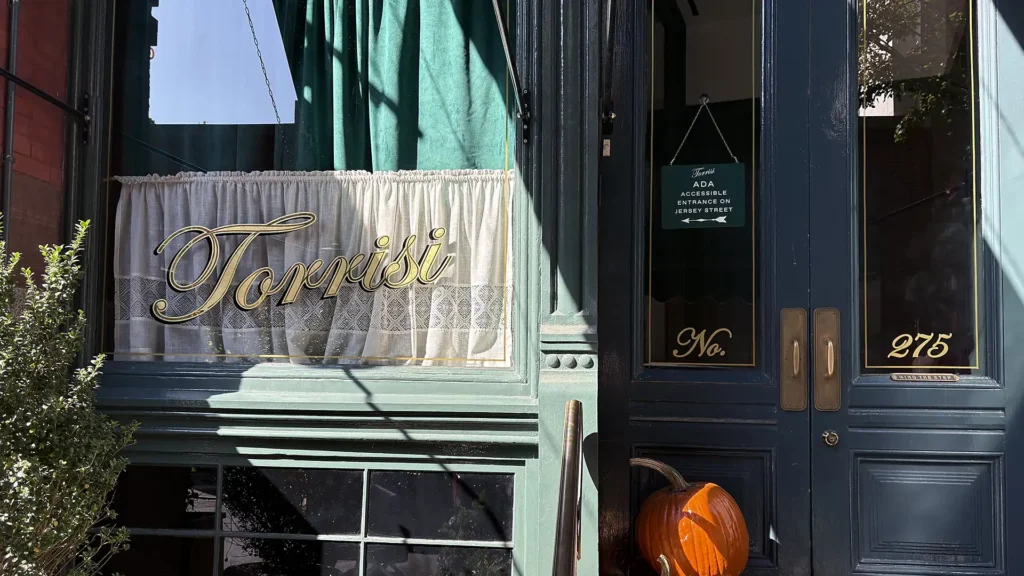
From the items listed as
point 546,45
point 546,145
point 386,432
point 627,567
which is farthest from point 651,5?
point 627,567

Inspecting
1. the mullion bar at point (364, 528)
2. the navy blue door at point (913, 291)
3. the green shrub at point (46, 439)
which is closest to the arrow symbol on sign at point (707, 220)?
the navy blue door at point (913, 291)

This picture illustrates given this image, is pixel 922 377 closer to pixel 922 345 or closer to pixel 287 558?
pixel 922 345

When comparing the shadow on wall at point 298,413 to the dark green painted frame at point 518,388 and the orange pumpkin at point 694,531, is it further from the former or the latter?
the orange pumpkin at point 694,531

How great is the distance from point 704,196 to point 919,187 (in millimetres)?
949

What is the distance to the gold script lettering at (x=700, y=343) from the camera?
3.85 m

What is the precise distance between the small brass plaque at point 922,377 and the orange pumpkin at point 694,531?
951 mm

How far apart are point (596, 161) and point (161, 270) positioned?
215 cm

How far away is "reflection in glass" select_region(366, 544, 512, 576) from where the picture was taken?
364 centimetres

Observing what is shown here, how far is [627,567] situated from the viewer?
3.71m

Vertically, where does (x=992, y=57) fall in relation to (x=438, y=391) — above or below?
above

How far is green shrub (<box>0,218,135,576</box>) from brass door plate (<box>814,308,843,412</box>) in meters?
2.95

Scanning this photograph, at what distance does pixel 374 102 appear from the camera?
3.96 metres

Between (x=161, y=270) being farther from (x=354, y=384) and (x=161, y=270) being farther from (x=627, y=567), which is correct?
(x=627, y=567)

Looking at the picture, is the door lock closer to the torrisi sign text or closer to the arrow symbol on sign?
the arrow symbol on sign
